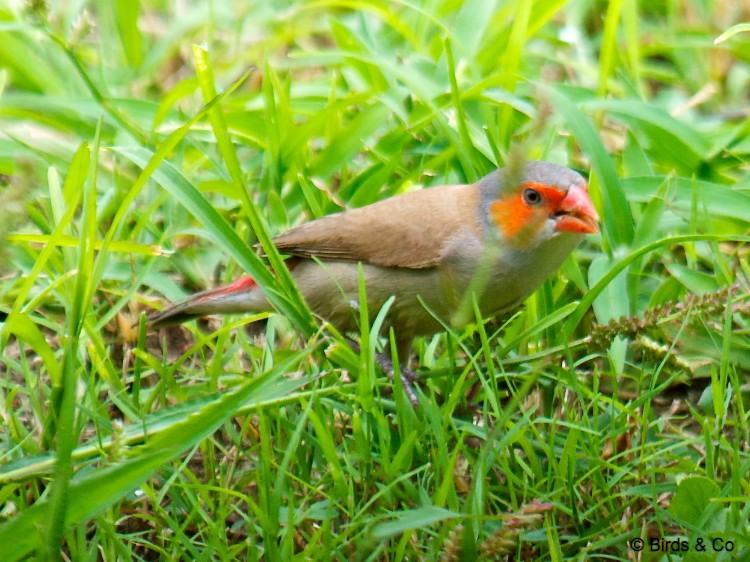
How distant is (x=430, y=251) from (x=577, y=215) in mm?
504

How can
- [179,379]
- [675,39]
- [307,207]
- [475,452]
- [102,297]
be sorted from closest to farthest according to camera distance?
[475,452] → [179,379] → [102,297] → [307,207] → [675,39]

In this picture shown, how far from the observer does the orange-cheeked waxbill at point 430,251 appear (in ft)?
11.3

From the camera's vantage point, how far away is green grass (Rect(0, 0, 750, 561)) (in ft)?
9.07

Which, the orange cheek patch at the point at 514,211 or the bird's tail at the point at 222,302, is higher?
the orange cheek patch at the point at 514,211

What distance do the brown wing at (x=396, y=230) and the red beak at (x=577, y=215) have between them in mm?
322

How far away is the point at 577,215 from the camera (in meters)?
3.44

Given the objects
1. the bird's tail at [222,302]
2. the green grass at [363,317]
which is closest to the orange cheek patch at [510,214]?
the green grass at [363,317]

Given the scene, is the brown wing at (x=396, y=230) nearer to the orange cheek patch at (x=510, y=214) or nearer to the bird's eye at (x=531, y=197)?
the orange cheek patch at (x=510, y=214)

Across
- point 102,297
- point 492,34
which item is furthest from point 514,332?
point 492,34

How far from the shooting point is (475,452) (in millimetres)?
3154

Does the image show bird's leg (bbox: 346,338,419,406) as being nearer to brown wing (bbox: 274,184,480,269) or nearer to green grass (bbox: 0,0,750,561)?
green grass (bbox: 0,0,750,561)

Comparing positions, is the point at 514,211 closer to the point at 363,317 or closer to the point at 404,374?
the point at 404,374

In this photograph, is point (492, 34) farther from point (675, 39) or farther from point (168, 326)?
point (168, 326)

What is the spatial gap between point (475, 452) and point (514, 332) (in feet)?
2.16
